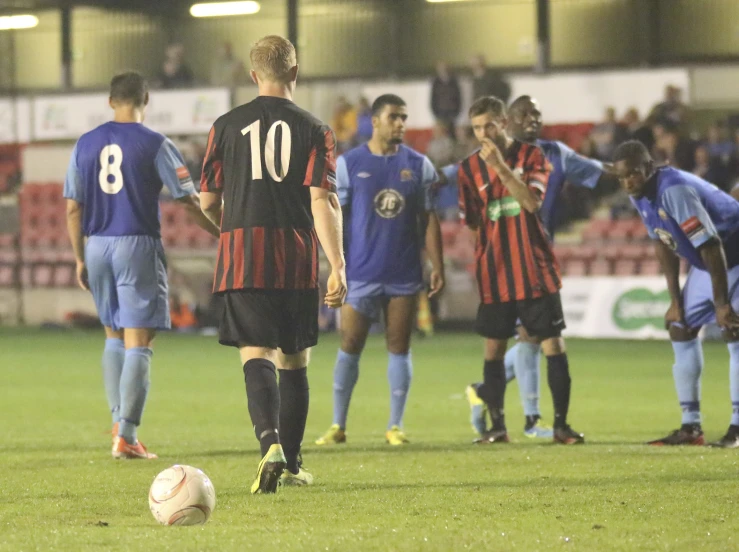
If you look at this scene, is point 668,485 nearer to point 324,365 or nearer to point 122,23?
point 324,365

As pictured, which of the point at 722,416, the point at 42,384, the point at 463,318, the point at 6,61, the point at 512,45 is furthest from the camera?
the point at 6,61

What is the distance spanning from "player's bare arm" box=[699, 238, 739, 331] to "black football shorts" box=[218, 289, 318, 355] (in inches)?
104

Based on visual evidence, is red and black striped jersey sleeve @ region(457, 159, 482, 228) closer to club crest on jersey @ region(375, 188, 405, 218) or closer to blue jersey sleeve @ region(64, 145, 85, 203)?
club crest on jersey @ region(375, 188, 405, 218)

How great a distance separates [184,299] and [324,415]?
41.8 feet

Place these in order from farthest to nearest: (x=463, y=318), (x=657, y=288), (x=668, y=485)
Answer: (x=463, y=318) < (x=657, y=288) < (x=668, y=485)

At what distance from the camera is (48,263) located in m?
24.6

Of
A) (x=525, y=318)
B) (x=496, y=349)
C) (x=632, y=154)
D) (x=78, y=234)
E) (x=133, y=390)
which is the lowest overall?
(x=133, y=390)

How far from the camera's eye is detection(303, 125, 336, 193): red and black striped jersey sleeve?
5.79m

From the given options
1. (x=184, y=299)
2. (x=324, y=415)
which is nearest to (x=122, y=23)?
(x=184, y=299)

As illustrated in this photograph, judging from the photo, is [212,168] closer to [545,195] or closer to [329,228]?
[329,228]

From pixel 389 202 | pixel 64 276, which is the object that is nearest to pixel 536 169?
pixel 389 202

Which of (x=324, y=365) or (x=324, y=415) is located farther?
(x=324, y=365)

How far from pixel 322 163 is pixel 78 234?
8.38 feet

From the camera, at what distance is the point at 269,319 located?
5824 mm
